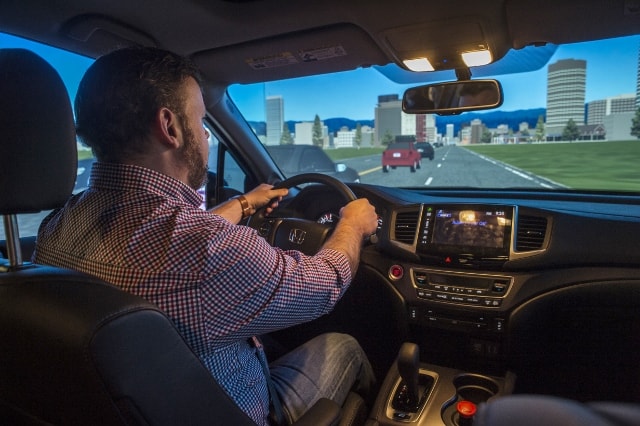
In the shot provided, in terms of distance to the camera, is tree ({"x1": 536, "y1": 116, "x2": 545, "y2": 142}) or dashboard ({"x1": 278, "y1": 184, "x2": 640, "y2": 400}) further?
tree ({"x1": 536, "y1": 116, "x2": 545, "y2": 142})

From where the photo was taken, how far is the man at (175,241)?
51.1 inches

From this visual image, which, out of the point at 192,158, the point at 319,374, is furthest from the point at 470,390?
the point at 192,158

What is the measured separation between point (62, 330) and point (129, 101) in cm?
80

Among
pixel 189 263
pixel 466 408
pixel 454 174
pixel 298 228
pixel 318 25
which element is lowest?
pixel 466 408

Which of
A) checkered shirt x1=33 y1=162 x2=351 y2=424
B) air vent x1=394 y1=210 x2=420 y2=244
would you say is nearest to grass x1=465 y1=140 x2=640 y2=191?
air vent x1=394 y1=210 x2=420 y2=244

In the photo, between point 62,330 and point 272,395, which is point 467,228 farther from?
point 62,330

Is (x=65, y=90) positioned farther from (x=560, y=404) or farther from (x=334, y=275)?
(x=560, y=404)

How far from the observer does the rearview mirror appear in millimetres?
2881

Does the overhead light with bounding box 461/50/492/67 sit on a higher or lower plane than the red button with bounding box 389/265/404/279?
higher

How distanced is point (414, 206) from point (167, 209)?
1690 mm

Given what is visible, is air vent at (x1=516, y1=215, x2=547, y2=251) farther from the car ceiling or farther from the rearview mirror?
the car ceiling

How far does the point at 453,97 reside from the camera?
3.00m

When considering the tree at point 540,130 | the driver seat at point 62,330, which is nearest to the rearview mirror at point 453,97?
the tree at point 540,130

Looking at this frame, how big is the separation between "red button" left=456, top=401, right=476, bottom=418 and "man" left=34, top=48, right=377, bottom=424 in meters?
0.95
